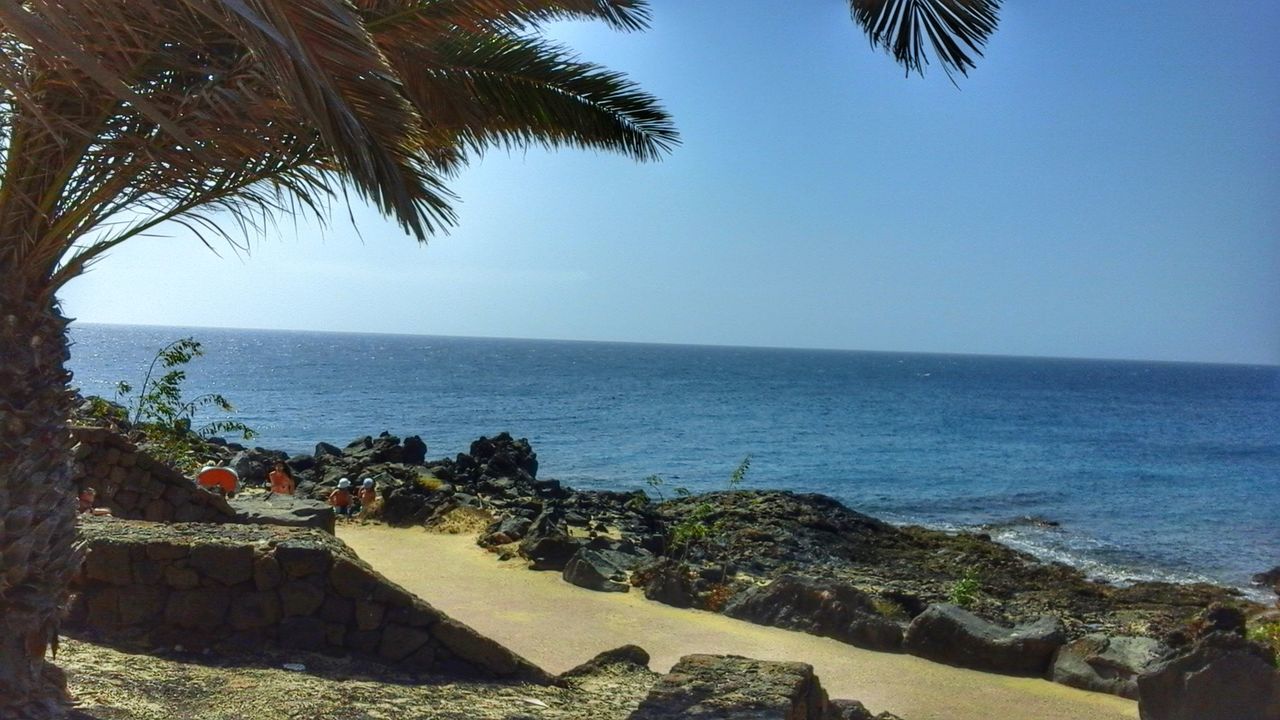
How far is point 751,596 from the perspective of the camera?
1200 cm

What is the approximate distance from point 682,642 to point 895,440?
44.2 m

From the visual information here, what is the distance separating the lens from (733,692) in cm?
512

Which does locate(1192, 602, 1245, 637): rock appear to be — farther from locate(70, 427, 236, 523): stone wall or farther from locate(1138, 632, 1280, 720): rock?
locate(70, 427, 236, 523): stone wall

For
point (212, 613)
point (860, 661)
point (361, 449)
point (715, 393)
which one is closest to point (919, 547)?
point (860, 661)

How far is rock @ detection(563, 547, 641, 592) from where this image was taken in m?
12.9

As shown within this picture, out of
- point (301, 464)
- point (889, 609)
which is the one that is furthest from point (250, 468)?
point (889, 609)

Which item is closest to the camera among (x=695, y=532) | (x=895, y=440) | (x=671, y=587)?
(x=671, y=587)

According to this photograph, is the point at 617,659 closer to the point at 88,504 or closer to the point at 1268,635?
the point at 88,504

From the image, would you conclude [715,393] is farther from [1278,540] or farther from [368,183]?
[368,183]

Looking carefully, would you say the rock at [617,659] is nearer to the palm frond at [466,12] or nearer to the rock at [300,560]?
the rock at [300,560]

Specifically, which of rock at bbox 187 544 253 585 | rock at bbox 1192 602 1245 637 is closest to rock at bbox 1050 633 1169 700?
rock at bbox 1192 602 1245 637

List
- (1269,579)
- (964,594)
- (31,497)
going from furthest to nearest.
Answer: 1. (1269,579)
2. (964,594)
3. (31,497)

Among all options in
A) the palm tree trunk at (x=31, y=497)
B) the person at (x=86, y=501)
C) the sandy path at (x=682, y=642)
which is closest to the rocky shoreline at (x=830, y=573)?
the sandy path at (x=682, y=642)

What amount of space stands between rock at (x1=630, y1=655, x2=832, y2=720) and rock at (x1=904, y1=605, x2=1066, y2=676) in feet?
16.5
